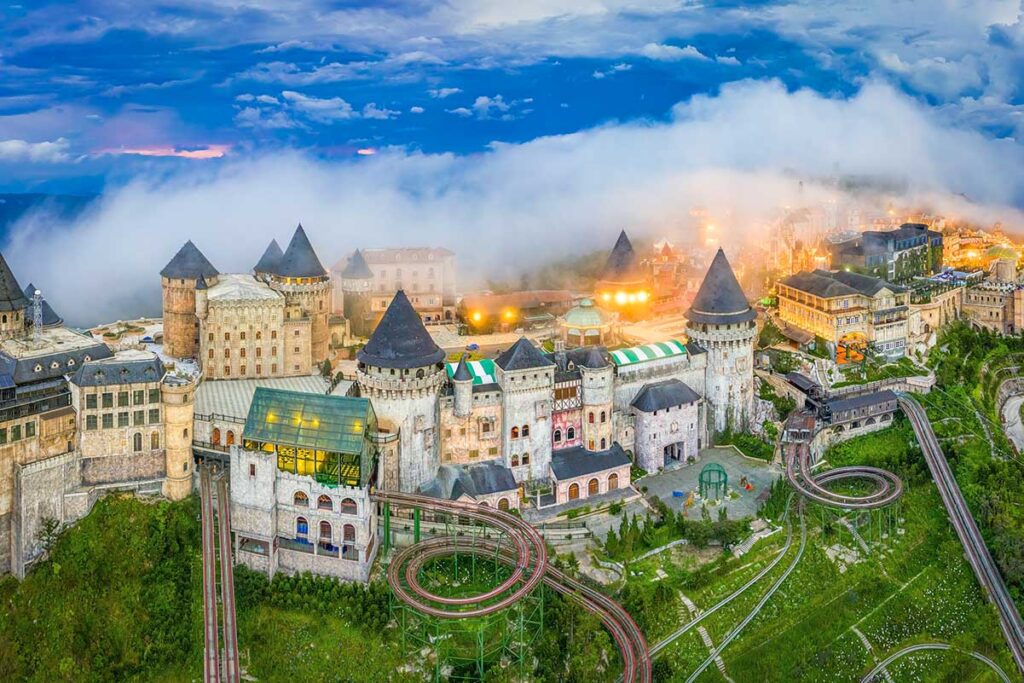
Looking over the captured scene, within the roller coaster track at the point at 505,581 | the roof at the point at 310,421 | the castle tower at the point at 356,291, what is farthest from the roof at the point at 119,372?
the castle tower at the point at 356,291

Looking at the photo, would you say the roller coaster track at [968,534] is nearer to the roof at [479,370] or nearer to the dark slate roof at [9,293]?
the roof at [479,370]

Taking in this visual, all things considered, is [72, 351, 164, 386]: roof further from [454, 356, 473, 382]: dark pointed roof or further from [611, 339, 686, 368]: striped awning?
[611, 339, 686, 368]: striped awning

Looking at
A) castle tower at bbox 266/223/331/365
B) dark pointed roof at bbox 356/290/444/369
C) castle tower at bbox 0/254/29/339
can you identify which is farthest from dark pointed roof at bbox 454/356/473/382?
castle tower at bbox 0/254/29/339

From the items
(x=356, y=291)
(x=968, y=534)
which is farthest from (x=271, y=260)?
(x=968, y=534)

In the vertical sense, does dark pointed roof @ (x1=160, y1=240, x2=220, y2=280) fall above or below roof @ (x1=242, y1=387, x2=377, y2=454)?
above

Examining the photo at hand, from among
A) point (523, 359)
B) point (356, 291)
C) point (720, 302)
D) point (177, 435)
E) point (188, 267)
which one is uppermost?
point (188, 267)

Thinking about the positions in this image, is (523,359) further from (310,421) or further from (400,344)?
(310,421)
